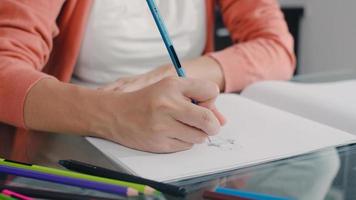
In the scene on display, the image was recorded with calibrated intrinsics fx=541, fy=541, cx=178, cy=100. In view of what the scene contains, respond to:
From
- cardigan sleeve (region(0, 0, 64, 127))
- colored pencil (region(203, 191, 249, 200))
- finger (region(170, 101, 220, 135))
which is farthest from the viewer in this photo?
cardigan sleeve (region(0, 0, 64, 127))

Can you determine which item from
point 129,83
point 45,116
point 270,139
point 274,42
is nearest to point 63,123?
point 45,116

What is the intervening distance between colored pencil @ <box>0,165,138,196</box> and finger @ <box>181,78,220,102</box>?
152 millimetres

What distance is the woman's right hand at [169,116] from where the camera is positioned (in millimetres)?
561

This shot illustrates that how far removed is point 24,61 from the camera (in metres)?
0.73

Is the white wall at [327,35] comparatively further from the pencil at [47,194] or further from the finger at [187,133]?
the pencil at [47,194]

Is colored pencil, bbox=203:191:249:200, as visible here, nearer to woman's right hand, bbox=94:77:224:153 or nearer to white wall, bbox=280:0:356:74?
woman's right hand, bbox=94:77:224:153

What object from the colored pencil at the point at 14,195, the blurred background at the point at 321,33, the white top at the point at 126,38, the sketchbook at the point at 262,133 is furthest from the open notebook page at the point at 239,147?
the blurred background at the point at 321,33

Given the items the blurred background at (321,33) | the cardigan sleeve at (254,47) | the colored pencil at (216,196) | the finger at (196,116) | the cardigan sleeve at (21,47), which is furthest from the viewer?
the blurred background at (321,33)

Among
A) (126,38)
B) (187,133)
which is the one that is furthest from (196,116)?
(126,38)

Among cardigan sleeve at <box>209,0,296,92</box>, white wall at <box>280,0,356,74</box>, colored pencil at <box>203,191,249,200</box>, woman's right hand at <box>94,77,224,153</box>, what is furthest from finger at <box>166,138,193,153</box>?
white wall at <box>280,0,356,74</box>

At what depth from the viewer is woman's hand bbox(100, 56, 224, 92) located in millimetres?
729

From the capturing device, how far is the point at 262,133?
2.05 ft

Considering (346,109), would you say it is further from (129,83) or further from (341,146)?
(129,83)

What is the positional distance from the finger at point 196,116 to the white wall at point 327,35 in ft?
5.00
